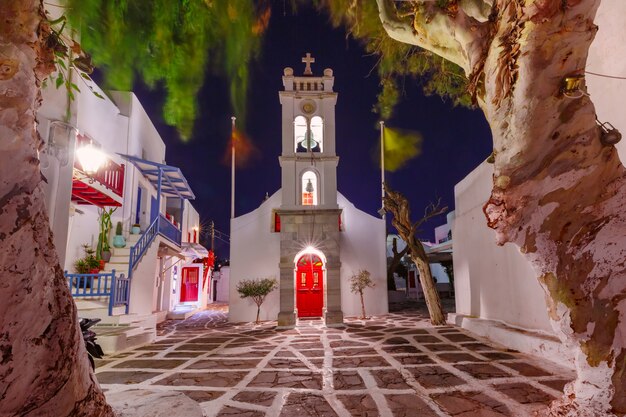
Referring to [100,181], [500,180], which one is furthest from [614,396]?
[100,181]

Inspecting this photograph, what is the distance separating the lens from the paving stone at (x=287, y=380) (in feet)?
17.1

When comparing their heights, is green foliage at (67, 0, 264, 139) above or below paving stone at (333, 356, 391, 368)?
above

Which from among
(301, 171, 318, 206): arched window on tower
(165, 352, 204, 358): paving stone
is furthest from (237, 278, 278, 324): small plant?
(165, 352, 204, 358): paving stone

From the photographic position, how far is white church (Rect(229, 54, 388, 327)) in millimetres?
13461

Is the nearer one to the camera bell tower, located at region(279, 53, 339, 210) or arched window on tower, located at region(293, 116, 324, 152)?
bell tower, located at region(279, 53, 339, 210)

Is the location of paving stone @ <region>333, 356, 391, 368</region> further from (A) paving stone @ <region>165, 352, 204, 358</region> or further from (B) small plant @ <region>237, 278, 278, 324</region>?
(B) small plant @ <region>237, 278, 278, 324</region>

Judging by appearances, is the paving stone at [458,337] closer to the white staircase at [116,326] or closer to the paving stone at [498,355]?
the paving stone at [498,355]

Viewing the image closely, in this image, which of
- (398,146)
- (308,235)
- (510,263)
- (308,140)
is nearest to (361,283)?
(308,235)

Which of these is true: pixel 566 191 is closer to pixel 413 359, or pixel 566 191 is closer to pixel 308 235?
pixel 413 359

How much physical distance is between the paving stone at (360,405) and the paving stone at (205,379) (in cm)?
183

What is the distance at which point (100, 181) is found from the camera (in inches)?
360

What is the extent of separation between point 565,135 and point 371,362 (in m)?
5.32

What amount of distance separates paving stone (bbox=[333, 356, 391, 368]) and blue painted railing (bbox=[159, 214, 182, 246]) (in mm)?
8314

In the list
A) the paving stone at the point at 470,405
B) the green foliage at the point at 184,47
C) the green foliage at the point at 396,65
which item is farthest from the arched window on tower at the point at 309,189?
the green foliage at the point at 184,47
